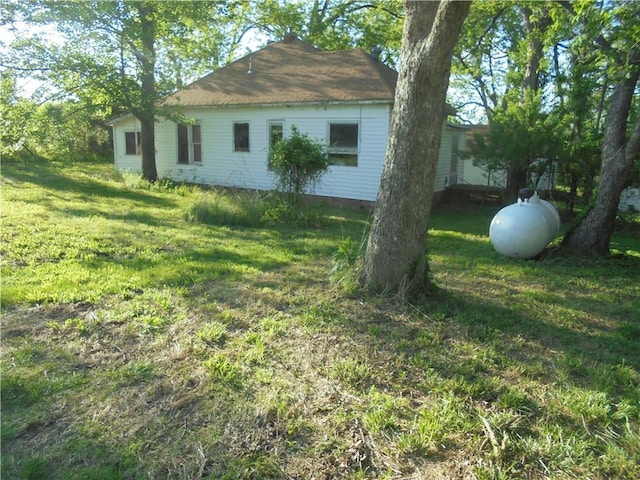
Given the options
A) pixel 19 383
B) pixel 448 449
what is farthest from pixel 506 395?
pixel 19 383

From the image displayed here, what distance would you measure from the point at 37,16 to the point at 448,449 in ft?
49.2

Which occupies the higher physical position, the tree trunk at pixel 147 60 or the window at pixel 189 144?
the tree trunk at pixel 147 60

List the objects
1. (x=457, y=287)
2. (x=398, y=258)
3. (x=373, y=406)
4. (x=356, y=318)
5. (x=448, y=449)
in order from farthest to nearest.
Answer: (x=457, y=287)
(x=398, y=258)
(x=356, y=318)
(x=373, y=406)
(x=448, y=449)

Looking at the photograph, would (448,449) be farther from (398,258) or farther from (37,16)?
(37,16)

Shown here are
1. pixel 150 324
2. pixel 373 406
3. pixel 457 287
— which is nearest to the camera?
pixel 373 406

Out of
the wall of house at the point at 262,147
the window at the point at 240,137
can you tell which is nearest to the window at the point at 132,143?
the wall of house at the point at 262,147

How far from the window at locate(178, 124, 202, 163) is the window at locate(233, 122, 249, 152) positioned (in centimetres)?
179

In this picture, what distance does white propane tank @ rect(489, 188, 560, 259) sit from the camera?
23.9 ft

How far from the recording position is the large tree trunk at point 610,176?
723 centimetres

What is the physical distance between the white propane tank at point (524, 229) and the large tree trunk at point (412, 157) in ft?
10.6

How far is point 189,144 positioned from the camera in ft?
55.9

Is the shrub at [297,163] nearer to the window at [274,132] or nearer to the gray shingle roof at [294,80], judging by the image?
the gray shingle roof at [294,80]

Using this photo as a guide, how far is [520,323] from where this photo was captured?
173 inches

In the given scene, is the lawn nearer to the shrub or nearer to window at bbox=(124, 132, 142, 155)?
the shrub
